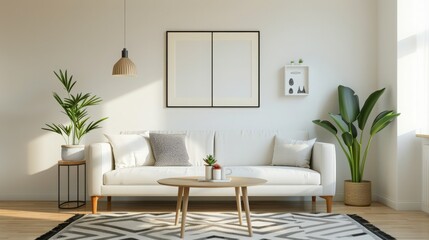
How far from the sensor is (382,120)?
19.5ft

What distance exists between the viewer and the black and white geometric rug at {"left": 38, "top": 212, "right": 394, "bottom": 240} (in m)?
4.51

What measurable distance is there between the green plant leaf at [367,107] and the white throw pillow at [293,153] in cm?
58

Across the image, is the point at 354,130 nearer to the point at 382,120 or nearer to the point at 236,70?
the point at 382,120

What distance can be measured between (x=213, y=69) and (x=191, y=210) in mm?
1703

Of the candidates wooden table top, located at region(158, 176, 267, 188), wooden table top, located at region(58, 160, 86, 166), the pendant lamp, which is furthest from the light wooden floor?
the pendant lamp

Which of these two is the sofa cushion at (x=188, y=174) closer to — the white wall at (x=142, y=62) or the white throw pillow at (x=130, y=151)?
the white throw pillow at (x=130, y=151)

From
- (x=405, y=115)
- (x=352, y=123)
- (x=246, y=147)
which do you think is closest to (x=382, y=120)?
(x=405, y=115)

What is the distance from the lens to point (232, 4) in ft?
21.6

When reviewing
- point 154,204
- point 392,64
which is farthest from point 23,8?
point 392,64

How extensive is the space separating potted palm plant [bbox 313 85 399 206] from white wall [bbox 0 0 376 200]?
321mm

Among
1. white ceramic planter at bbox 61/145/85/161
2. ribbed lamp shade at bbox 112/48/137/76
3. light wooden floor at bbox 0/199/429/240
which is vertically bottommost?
light wooden floor at bbox 0/199/429/240

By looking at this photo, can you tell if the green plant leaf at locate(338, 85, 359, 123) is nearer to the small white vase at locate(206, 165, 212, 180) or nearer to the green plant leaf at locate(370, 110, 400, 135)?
the green plant leaf at locate(370, 110, 400, 135)

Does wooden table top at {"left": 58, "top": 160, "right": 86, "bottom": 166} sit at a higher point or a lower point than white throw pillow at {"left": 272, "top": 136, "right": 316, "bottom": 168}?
lower

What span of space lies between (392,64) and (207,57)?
2086 millimetres
